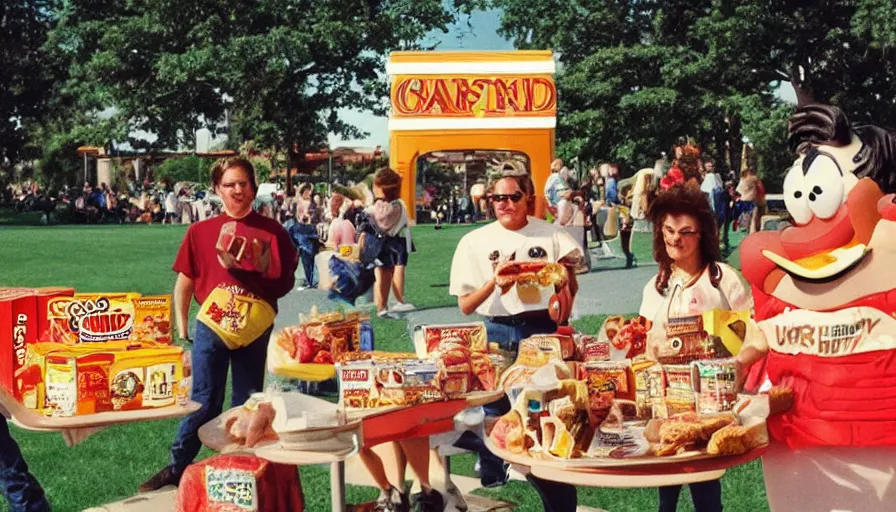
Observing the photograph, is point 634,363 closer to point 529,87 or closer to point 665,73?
point 529,87

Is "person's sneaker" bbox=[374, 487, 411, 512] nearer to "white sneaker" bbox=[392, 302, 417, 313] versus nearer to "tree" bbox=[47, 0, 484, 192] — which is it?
"white sneaker" bbox=[392, 302, 417, 313]

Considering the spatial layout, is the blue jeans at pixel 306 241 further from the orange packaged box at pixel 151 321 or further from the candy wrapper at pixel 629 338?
the candy wrapper at pixel 629 338

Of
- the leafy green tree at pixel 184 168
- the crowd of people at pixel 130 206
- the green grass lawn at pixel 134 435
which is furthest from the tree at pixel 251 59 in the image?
the green grass lawn at pixel 134 435

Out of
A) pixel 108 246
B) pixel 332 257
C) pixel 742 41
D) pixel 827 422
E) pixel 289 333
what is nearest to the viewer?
pixel 827 422

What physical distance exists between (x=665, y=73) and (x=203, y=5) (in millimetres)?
17408

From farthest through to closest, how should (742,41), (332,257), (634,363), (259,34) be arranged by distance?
(259,34) → (742,41) → (332,257) → (634,363)

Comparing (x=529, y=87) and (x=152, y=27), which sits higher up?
(x=152, y=27)

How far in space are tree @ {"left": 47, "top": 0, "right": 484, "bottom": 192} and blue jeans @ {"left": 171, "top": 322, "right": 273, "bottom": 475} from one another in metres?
35.2

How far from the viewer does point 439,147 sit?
22953 millimetres

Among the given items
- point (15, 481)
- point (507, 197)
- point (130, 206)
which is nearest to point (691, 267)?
point (507, 197)

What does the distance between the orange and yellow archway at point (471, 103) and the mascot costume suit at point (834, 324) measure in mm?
18490

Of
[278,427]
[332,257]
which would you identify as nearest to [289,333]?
[278,427]

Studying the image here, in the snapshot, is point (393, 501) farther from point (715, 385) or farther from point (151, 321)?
point (715, 385)

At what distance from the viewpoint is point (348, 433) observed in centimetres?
383
